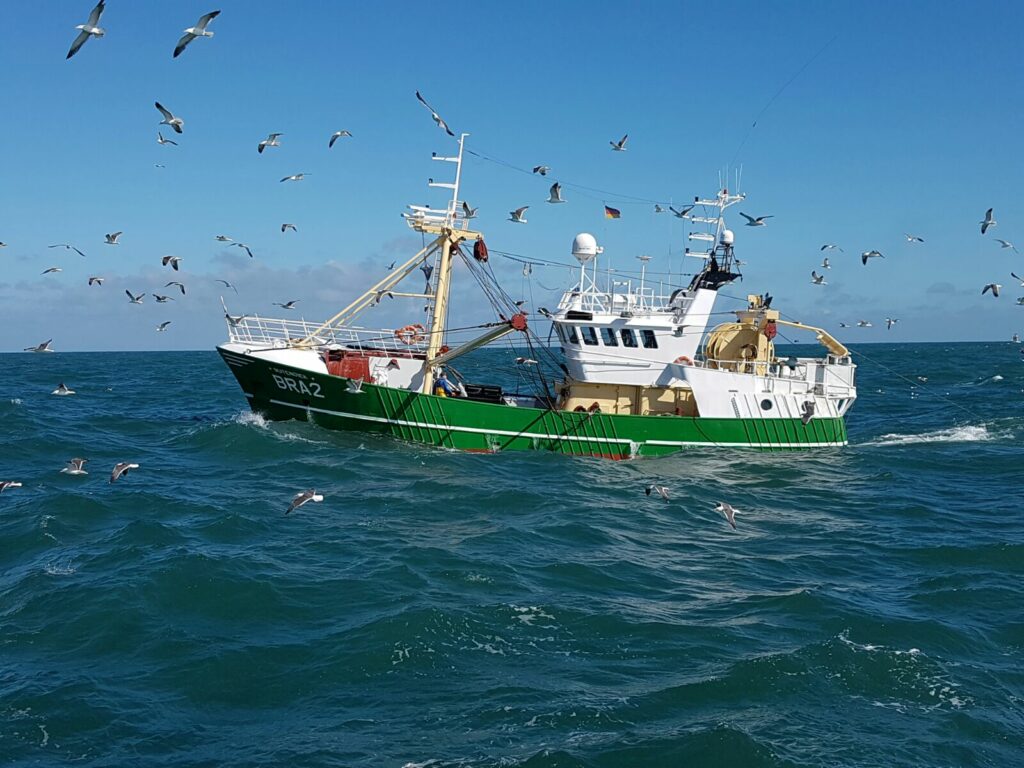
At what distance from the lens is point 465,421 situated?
25891 millimetres

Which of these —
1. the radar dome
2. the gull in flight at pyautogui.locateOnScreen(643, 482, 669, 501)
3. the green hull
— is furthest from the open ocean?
the radar dome

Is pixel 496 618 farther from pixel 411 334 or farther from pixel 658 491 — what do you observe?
pixel 411 334

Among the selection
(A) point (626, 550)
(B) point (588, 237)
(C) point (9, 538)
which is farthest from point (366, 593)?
(B) point (588, 237)

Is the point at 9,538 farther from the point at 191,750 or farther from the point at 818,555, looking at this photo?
the point at 818,555

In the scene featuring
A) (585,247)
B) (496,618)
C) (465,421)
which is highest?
(585,247)

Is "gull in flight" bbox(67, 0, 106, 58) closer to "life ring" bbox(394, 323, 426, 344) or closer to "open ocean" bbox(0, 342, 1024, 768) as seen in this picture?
"open ocean" bbox(0, 342, 1024, 768)

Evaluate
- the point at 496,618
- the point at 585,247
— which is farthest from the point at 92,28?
the point at 585,247

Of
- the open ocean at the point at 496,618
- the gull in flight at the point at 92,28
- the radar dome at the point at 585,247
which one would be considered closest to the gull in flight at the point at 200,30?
the gull in flight at the point at 92,28

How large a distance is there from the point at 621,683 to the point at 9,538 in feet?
39.6

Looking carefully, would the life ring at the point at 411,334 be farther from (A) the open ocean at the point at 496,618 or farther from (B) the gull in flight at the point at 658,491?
(B) the gull in flight at the point at 658,491

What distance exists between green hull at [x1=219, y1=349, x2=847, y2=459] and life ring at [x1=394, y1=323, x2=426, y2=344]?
8.40ft

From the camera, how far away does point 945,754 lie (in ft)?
30.1

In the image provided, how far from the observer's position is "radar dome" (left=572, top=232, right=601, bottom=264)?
2778cm

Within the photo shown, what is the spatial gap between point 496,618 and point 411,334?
54.3 feet
